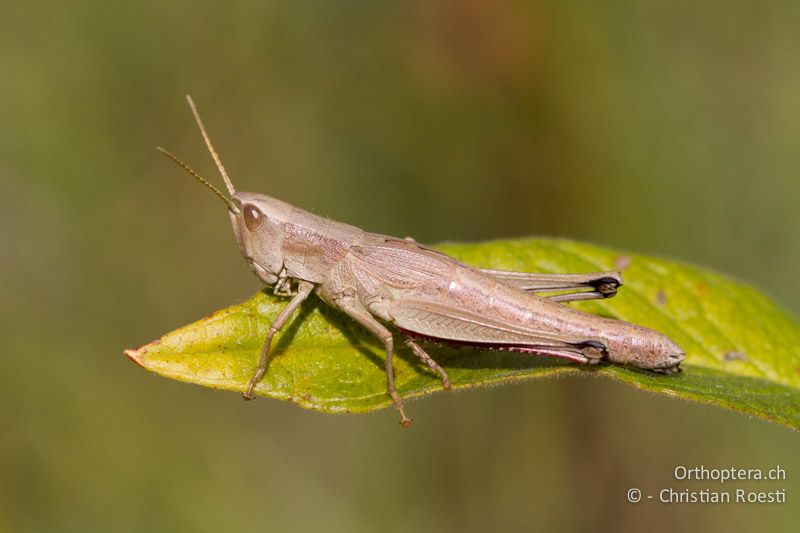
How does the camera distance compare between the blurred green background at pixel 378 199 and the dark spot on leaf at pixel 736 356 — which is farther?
the blurred green background at pixel 378 199

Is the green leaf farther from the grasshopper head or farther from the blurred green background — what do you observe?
the blurred green background

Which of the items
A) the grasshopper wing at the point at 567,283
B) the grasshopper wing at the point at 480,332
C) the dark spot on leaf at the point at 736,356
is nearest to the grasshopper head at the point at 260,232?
the grasshopper wing at the point at 480,332

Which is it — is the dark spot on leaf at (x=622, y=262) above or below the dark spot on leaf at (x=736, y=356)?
above

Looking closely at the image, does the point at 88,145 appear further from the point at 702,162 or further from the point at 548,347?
the point at 702,162

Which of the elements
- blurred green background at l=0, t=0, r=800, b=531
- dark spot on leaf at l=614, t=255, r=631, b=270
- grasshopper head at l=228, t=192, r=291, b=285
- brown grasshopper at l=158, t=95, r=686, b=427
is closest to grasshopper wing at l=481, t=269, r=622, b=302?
brown grasshopper at l=158, t=95, r=686, b=427

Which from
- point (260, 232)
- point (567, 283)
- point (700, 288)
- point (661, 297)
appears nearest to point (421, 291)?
point (567, 283)

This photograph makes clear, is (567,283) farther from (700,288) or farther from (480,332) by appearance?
(700,288)

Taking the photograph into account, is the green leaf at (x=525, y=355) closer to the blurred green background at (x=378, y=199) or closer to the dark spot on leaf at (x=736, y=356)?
the dark spot on leaf at (x=736, y=356)
